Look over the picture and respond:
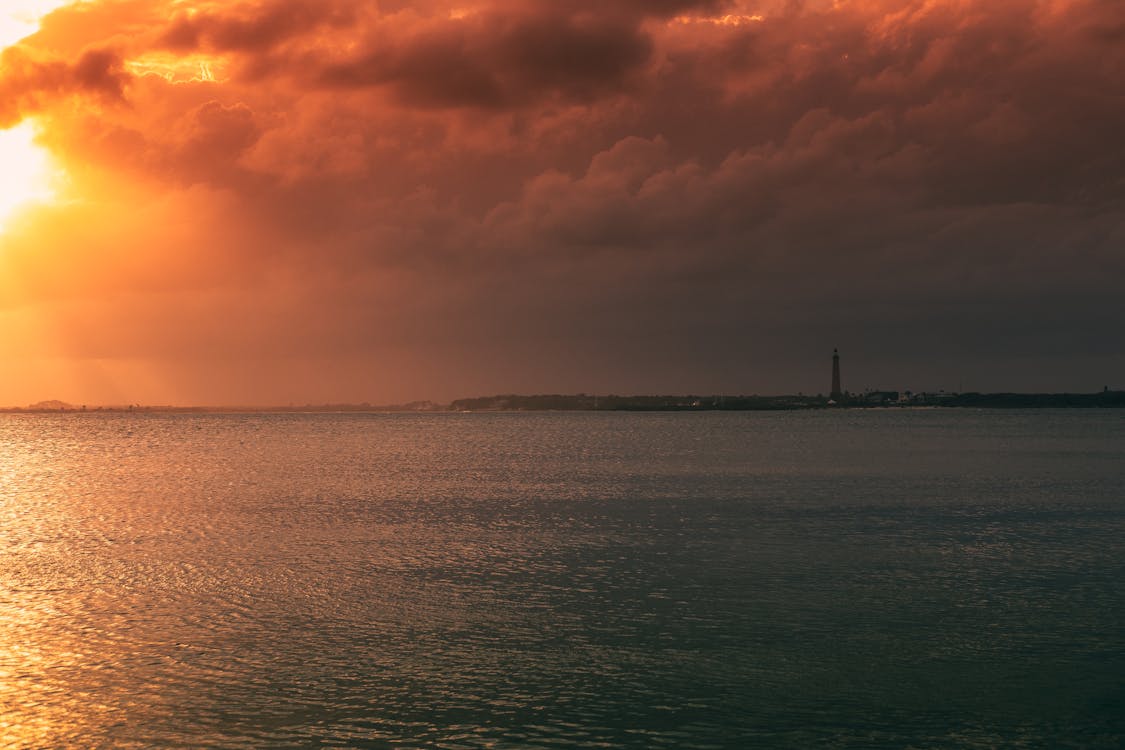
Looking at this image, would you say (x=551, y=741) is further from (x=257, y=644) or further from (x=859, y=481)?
(x=859, y=481)

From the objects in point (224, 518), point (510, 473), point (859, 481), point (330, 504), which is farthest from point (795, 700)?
point (510, 473)

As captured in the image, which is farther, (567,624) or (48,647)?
(567,624)

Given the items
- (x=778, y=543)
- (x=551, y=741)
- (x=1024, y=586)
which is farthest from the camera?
(x=778, y=543)

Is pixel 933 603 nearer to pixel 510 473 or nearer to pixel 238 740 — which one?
pixel 238 740

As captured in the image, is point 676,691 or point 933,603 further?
point 933,603

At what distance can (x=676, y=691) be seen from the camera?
2292cm

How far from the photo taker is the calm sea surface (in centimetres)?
2092

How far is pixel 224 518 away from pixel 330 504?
928cm

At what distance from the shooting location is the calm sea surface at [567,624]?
20.9 m

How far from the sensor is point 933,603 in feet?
107

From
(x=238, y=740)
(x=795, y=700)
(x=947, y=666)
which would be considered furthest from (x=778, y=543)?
(x=238, y=740)

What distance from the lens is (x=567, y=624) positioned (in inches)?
1166

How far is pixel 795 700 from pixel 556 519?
118ft

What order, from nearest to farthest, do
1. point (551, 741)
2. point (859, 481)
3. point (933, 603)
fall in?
point (551, 741)
point (933, 603)
point (859, 481)
